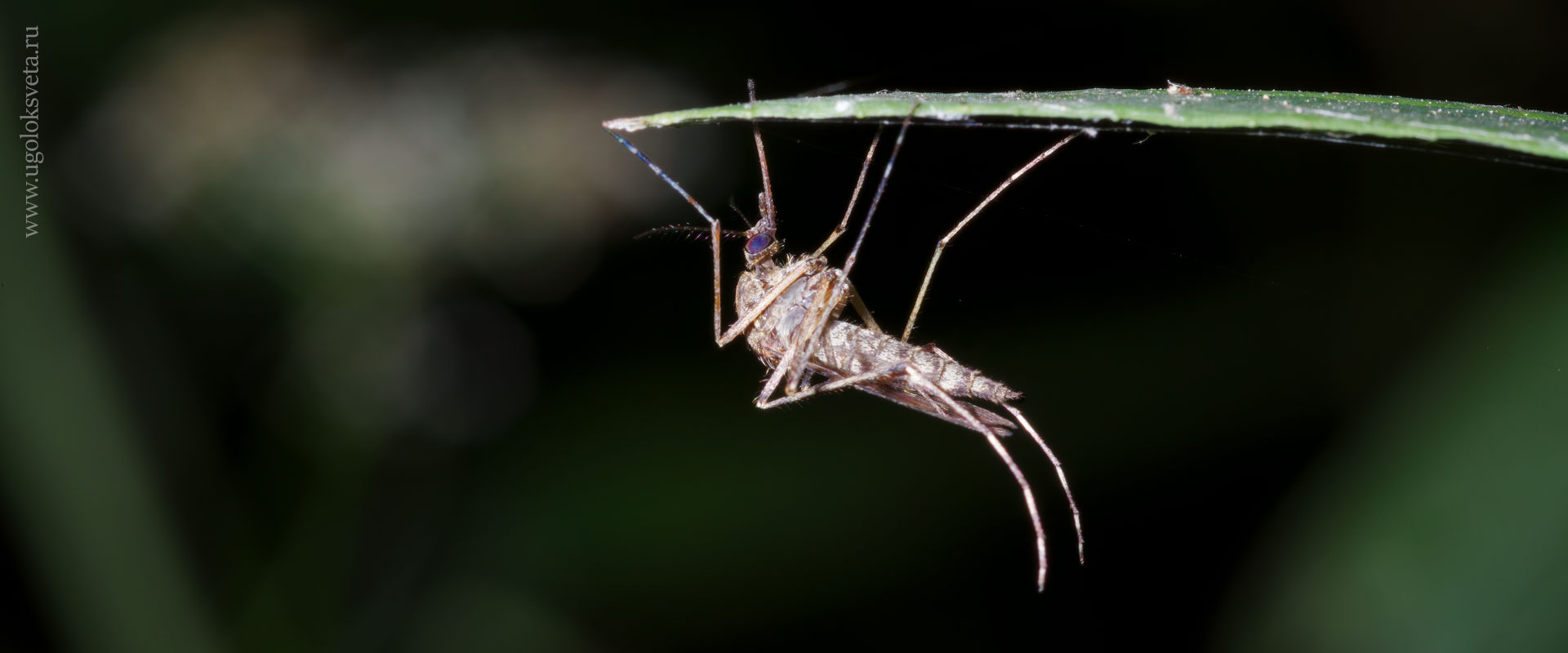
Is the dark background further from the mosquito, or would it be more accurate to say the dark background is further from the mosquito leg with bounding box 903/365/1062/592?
the mosquito leg with bounding box 903/365/1062/592

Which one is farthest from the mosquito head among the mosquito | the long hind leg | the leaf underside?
the leaf underside

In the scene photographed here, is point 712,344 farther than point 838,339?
Yes

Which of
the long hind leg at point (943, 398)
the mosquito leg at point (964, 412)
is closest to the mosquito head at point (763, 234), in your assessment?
the long hind leg at point (943, 398)

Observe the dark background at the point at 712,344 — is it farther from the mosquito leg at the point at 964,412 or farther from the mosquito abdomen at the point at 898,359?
the mosquito leg at the point at 964,412

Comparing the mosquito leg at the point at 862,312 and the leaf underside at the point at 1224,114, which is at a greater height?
the leaf underside at the point at 1224,114

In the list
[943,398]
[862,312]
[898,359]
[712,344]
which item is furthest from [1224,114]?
[712,344]

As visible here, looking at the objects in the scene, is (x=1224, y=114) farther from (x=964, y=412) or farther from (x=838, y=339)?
(x=838, y=339)
